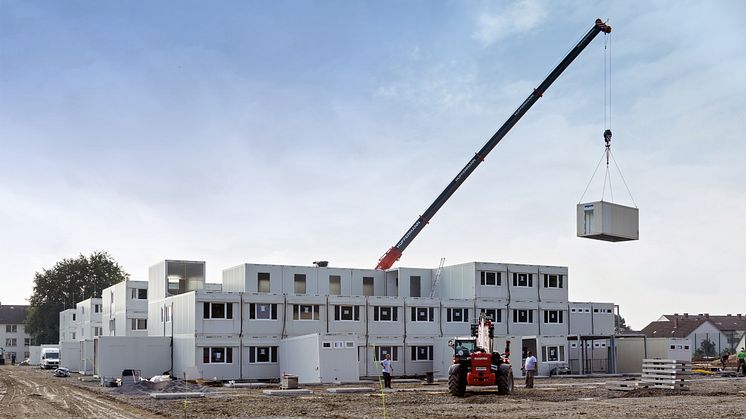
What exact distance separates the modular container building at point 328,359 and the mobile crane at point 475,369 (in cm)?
1512

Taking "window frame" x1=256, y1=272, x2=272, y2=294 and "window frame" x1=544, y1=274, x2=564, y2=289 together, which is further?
"window frame" x1=544, y1=274, x2=564, y2=289

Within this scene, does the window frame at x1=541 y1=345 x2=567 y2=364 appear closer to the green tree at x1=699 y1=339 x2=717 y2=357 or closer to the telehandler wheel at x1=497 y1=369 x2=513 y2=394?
the telehandler wheel at x1=497 y1=369 x2=513 y2=394

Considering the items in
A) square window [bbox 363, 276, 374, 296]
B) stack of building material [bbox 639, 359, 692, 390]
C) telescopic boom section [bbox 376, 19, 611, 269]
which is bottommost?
stack of building material [bbox 639, 359, 692, 390]

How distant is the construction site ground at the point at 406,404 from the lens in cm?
2956

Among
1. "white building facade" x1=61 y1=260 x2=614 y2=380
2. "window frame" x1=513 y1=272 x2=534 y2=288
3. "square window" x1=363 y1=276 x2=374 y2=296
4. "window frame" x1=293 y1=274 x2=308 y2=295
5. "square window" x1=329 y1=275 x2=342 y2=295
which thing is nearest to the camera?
"white building facade" x1=61 y1=260 x2=614 y2=380

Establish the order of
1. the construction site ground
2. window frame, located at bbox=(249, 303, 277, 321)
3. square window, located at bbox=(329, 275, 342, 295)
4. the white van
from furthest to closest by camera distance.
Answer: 1. the white van
2. square window, located at bbox=(329, 275, 342, 295)
3. window frame, located at bbox=(249, 303, 277, 321)
4. the construction site ground

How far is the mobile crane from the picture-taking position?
122 ft

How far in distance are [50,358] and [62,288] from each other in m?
49.7

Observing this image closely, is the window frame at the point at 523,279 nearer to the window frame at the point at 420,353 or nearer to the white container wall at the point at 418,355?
the white container wall at the point at 418,355

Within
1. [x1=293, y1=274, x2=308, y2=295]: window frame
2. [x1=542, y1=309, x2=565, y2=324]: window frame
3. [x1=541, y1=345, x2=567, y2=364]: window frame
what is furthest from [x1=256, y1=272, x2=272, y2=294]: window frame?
[x1=542, y1=309, x2=565, y2=324]: window frame

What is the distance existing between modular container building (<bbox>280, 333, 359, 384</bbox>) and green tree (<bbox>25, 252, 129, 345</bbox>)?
92.9 m

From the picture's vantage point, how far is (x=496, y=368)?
38.4 m

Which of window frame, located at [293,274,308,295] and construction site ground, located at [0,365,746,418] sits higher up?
window frame, located at [293,274,308,295]

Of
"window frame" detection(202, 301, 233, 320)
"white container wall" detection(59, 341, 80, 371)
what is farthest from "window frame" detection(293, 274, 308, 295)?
"white container wall" detection(59, 341, 80, 371)
